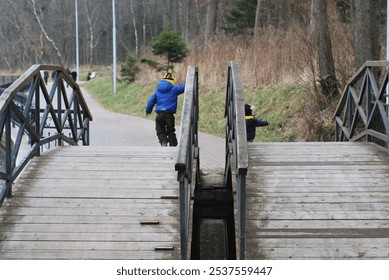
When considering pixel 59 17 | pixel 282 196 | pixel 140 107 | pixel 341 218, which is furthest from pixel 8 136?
pixel 59 17

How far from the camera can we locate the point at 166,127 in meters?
10.4

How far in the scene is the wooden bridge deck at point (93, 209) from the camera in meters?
5.84

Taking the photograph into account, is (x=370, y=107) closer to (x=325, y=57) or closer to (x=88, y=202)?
(x=88, y=202)

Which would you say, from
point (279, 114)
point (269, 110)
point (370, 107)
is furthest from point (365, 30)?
point (269, 110)

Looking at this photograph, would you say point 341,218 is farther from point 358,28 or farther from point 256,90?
point 256,90

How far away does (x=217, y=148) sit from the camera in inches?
557

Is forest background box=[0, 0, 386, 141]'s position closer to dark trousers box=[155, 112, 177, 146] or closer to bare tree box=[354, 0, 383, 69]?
bare tree box=[354, 0, 383, 69]

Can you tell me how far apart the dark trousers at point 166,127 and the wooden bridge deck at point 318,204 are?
216 centimetres

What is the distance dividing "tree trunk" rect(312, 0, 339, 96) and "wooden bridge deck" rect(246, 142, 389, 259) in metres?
5.52

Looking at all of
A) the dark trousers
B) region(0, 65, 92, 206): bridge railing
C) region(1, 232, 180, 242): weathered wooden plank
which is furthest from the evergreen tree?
region(1, 232, 180, 242): weathered wooden plank

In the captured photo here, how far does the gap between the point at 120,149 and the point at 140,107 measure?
17.5 m

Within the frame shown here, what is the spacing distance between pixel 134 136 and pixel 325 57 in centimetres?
591

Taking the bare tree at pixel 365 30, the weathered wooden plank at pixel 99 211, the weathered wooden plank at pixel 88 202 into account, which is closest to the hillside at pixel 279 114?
the bare tree at pixel 365 30

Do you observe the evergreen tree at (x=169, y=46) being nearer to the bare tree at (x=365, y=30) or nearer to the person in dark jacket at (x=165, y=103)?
the bare tree at (x=365, y=30)
